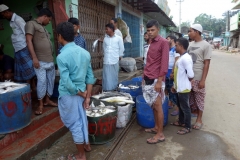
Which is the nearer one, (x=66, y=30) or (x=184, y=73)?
(x=66, y=30)

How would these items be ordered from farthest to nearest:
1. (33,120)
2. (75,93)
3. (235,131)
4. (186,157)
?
(235,131)
(33,120)
(186,157)
(75,93)

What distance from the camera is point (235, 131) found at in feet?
12.1

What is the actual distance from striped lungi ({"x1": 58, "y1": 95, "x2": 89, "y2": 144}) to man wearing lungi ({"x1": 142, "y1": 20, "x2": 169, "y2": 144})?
1215 mm

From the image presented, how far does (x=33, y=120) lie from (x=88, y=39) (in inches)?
145

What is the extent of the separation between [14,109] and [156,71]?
2.16m

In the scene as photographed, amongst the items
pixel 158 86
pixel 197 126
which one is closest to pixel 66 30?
pixel 158 86

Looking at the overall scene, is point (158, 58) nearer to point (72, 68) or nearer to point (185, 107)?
point (185, 107)

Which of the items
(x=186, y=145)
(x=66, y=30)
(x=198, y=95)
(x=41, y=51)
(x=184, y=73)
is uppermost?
(x=66, y=30)

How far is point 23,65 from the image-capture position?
11.4 feet

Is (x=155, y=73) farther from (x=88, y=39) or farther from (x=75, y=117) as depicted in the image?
(x=88, y=39)

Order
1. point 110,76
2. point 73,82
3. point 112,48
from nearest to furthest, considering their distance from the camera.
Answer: point 73,82 < point 112,48 < point 110,76

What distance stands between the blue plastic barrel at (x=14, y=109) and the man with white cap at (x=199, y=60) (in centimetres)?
297

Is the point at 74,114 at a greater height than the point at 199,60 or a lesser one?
lesser

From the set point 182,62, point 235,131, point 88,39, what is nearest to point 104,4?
point 88,39
